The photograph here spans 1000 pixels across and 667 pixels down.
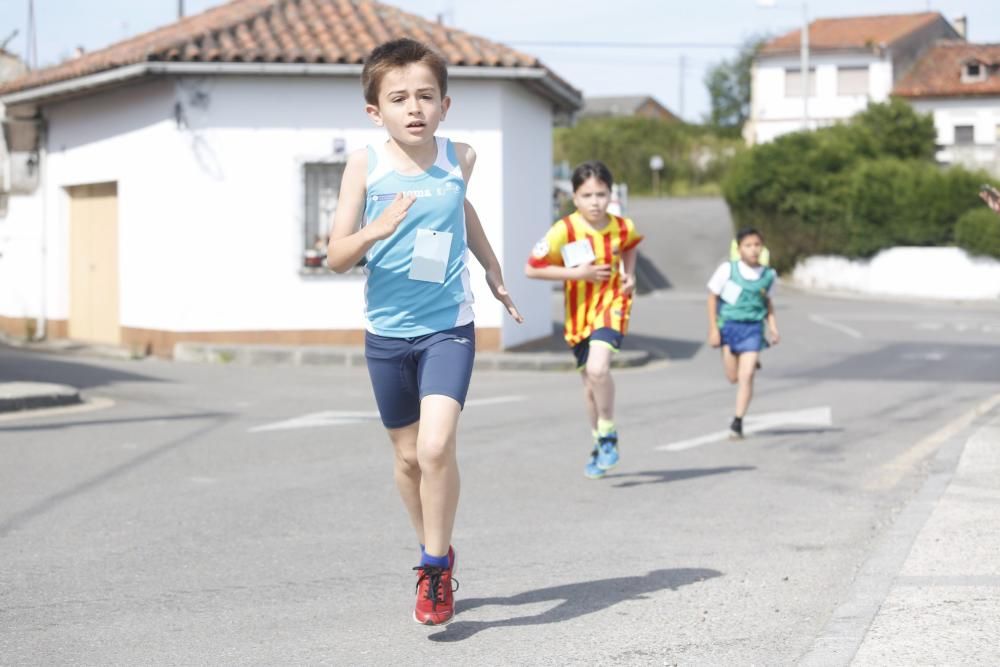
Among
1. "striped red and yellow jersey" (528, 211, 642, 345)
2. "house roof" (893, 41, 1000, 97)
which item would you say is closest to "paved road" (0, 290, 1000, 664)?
"striped red and yellow jersey" (528, 211, 642, 345)

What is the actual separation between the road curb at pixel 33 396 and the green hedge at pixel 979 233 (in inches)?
1211

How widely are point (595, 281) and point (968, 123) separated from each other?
4688cm

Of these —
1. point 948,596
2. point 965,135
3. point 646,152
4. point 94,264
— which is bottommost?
point 948,596

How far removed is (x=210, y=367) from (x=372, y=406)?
4805 mm

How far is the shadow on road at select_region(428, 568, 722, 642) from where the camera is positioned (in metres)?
5.18

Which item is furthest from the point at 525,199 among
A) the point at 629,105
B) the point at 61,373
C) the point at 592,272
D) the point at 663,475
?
the point at 629,105

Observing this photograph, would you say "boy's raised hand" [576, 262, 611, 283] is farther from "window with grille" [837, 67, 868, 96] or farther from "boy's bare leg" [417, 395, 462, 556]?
"window with grille" [837, 67, 868, 96]

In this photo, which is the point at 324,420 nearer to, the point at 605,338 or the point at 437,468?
the point at 605,338

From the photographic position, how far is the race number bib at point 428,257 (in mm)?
4965

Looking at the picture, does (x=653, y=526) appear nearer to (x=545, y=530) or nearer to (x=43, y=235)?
(x=545, y=530)

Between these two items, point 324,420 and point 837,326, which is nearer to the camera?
point 324,420

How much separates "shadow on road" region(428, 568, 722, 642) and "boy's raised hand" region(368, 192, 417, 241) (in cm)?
131

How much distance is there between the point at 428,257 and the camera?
196 inches

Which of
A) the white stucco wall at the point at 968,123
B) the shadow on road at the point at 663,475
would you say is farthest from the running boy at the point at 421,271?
the white stucco wall at the point at 968,123
